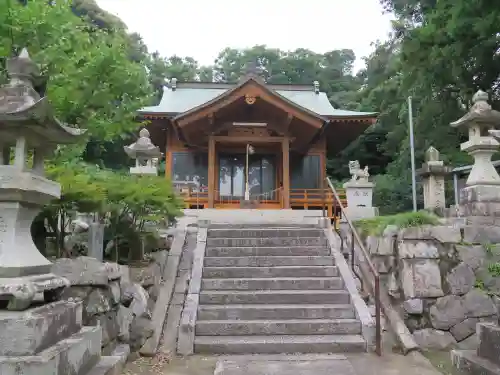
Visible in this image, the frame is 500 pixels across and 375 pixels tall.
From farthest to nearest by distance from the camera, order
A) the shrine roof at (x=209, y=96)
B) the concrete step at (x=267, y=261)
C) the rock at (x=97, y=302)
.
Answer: the shrine roof at (x=209, y=96) < the concrete step at (x=267, y=261) < the rock at (x=97, y=302)

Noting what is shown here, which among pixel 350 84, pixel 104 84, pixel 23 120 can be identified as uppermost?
pixel 350 84

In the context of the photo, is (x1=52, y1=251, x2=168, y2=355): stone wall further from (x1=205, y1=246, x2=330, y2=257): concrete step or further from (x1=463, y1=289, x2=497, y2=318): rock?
(x1=463, y1=289, x2=497, y2=318): rock

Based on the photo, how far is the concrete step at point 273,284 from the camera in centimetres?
639

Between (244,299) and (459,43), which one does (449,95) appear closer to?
(459,43)

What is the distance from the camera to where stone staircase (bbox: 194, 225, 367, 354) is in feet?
17.1

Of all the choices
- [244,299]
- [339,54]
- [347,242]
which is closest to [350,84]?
[339,54]

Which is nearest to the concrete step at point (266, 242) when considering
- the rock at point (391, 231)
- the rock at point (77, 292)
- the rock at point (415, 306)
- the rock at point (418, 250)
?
the rock at point (391, 231)

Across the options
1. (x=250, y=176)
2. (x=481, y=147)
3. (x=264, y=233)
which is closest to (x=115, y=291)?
(x=264, y=233)

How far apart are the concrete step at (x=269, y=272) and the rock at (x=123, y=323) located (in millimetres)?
1694

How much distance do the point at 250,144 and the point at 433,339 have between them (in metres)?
10.2

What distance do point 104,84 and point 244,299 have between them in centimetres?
526

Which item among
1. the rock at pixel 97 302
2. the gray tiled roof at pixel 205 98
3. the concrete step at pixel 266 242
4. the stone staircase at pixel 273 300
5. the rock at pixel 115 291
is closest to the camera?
the rock at pixel 97 302

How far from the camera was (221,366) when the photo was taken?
15.2 ft

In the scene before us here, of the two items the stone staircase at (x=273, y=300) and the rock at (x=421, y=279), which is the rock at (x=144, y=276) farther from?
the rock at (x=421, y=279)
